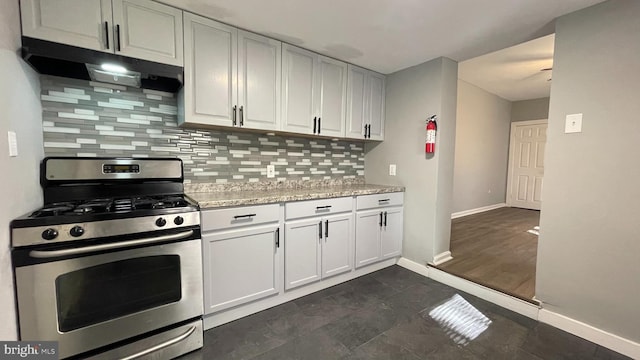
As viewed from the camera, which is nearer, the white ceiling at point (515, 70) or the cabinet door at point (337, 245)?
the cabinet door at point (337, 245)

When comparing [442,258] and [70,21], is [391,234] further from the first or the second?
[70,21]

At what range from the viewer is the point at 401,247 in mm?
3012

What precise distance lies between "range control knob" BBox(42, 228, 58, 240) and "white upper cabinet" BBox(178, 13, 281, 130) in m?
1.00

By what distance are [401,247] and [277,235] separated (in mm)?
1676

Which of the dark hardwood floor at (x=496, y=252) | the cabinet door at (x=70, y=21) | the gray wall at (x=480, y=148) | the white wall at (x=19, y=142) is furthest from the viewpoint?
the gray wall at (x=480, y=148)

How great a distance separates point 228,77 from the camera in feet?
6.67

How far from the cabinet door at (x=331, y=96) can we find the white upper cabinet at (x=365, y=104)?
0.29ft

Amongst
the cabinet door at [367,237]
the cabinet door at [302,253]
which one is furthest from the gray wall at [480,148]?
the cabinet door at [302,253]

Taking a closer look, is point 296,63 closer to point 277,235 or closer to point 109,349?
point 277,235

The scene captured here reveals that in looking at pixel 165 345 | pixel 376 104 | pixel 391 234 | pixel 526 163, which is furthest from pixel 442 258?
pixel 526 163

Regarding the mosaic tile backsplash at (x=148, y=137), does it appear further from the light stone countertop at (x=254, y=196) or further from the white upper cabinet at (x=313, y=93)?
the white upper cabinet at (x=313, y=93)

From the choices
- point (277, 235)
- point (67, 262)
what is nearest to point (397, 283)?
point (277, 235)

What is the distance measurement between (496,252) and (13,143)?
166 inches

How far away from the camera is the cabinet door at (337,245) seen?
235cm
